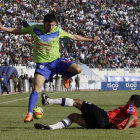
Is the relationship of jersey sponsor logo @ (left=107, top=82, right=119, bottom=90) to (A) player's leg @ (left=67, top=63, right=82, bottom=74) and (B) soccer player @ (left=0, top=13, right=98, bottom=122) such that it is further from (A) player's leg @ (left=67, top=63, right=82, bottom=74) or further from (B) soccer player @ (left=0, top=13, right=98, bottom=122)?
(A) player's leg @ (left=67, top=63, right=82, bottom=74)

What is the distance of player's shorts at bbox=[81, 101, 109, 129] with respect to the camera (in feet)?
25.5

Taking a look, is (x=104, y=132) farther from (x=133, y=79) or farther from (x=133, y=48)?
(x=133, y=48)

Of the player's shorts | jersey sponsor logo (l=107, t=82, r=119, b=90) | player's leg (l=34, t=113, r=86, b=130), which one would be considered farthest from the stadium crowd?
the player's shorts

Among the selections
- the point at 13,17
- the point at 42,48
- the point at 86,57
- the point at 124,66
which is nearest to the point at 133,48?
the point at 124,66

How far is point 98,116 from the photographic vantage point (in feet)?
25.7

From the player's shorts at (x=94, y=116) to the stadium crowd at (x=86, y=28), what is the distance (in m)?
32.0

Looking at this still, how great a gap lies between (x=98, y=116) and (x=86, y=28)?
42.8m

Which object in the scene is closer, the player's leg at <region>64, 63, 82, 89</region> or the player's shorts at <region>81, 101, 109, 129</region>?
the player's shorts at <region>81, 101, 109, 129</region>

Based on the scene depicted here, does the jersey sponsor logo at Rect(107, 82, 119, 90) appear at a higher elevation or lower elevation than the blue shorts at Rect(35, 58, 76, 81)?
lower

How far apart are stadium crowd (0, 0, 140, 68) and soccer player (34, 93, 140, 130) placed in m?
31.9

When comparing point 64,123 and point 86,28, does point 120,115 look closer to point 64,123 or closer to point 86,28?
point 64,123

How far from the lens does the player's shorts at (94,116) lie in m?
7.78

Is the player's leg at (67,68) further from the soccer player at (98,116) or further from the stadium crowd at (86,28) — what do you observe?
the stadium crowd at (86,28)

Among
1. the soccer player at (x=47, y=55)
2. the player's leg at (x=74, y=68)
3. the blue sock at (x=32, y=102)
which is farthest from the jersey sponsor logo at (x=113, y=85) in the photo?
the blue sock at (x=32, y=102)
